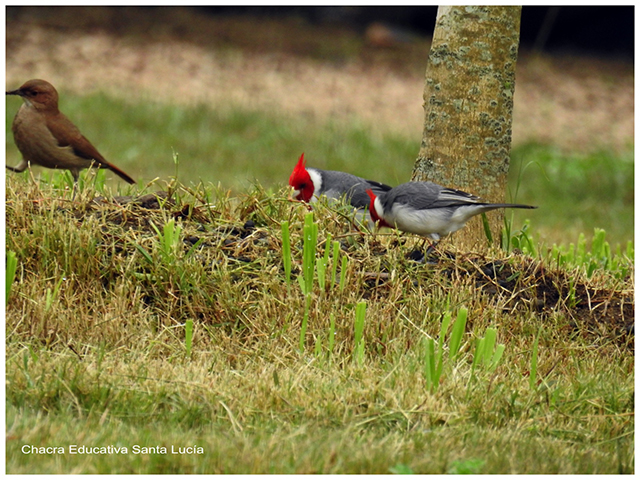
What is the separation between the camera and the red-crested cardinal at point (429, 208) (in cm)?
427

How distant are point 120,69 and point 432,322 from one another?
10649 millimetres

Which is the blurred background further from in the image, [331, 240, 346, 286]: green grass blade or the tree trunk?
[331, 240, 346, 286]: green grass blade

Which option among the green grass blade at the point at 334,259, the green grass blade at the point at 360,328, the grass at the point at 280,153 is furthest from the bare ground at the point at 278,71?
the green grass blade at the point at 360,328

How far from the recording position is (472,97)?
183 inches

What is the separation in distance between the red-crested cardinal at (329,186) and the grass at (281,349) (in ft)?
2.49

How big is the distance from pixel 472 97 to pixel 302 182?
4.14 ft

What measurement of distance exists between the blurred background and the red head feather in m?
3.00

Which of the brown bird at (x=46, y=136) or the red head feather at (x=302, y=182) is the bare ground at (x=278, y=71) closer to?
the red head feather at (x=302, y=182)

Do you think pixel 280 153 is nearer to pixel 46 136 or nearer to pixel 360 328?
pixel 46 136

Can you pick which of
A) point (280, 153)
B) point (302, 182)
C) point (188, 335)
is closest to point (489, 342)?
point (188, 335)

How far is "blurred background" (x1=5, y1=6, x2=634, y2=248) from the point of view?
33.3ft

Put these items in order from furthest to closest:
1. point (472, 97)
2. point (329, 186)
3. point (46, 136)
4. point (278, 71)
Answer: point (278, 71), point (329, 186), point (46, 136), point (472, 97)

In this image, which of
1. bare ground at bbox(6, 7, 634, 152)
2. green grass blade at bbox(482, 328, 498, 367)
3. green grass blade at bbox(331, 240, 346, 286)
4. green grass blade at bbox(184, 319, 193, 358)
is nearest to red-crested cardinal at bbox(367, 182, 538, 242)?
green grass blade at bbox(331, 240, 346, 286)

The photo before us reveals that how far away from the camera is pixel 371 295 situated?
392 cm
